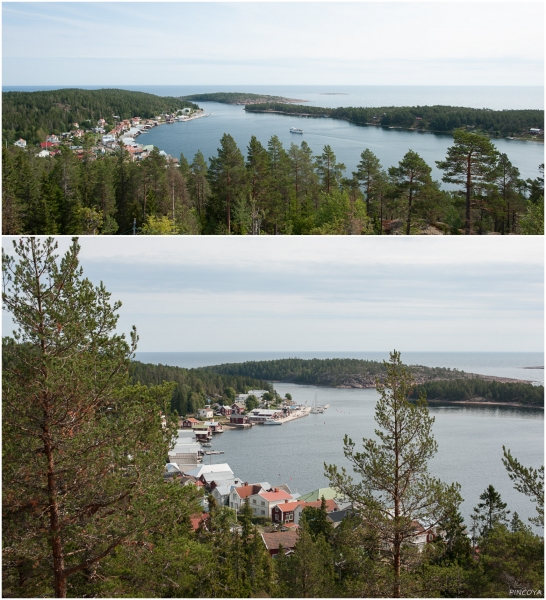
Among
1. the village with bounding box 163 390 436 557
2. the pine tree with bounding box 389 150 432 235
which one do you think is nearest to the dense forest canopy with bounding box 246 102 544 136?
the pine tree with bounding box 389 150 432 235

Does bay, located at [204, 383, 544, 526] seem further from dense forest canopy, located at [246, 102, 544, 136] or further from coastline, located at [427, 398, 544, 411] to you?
dense forest canopy, located at [246, 102, 544, 136]

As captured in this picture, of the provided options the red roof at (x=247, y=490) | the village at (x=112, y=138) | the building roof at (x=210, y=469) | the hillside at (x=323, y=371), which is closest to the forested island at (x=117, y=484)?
the hillside at (x=323, y=371)

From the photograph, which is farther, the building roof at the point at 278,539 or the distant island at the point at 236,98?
the building roof at the point at 278,539

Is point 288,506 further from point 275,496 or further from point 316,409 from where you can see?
point 316,409

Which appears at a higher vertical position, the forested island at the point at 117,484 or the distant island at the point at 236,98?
the distant island at the point at 236,98

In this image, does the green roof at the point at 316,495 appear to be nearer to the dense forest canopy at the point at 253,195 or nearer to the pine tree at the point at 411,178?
the dense forest canopy at the point at 253,195

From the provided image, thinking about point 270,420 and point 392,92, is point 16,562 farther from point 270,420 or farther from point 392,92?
point 270,420
